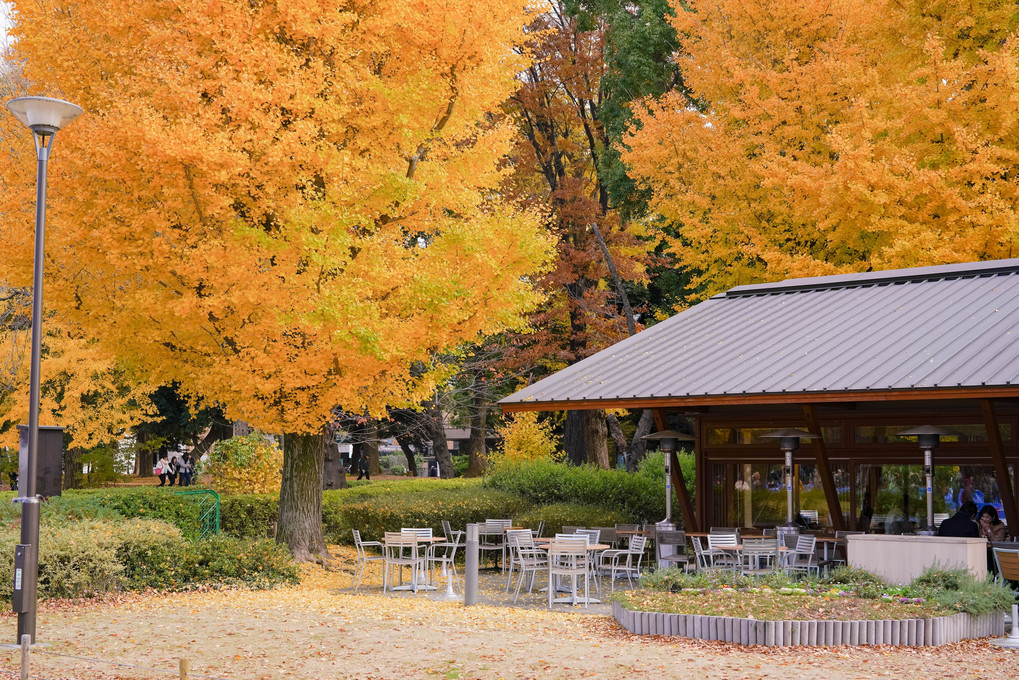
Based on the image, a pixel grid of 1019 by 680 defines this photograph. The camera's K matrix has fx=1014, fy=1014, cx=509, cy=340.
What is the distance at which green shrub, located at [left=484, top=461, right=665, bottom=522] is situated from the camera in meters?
21.3

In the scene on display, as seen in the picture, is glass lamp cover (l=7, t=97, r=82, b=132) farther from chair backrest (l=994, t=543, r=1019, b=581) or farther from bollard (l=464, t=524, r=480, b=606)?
chair backrest (l=994, t=543, r=1019, b=581)

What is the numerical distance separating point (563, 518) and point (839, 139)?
850 cm

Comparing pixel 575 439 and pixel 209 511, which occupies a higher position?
pixel 575 439

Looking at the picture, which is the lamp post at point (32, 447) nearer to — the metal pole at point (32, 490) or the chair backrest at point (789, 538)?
the metal pole at point (32, 490)

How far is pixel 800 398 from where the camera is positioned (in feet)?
43.3

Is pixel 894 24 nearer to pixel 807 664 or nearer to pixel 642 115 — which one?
pixel 642 115

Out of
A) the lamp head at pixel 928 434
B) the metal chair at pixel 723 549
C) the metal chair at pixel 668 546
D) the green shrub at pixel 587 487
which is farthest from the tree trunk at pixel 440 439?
the lamp head at pixel 928 434

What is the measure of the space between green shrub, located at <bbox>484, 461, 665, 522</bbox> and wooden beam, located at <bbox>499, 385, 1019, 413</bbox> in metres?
6.18

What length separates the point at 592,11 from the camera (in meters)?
32.2

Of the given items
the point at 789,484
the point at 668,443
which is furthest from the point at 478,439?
the point at 789,484

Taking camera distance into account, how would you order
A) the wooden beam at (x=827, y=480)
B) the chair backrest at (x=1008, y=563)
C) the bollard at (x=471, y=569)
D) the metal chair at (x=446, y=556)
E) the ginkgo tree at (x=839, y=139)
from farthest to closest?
the ginkgo tree at (x=839, y=139) < the metal chair at (x=446, y=556) < the wooden beam at (x=827, y=480) < the bollard at (x=471, y=569) < the chair backrest at (x=1008, y=563)

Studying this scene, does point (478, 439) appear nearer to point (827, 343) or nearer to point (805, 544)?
point (827, 343)

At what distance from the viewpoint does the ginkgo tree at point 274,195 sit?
13.7 m

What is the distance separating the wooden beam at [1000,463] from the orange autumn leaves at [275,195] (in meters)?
6.66
